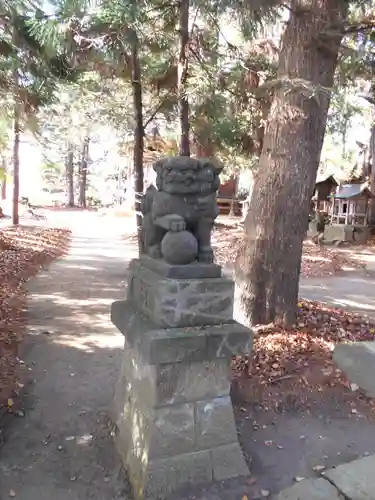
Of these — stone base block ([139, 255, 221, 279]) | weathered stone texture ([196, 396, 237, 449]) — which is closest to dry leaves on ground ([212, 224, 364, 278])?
weathered stone texture ([196, 396, 237, 449])

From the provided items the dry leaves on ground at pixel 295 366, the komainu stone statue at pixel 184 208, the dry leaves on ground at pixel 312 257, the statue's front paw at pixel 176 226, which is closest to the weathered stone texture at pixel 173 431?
the komainu stone statue at pixel 184 208

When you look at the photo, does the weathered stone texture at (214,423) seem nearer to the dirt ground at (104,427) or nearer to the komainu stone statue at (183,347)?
the komainu stone statue at (183,347)

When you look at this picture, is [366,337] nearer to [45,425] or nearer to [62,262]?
[45,425]

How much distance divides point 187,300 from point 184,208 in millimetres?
535

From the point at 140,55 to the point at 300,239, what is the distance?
621 cm

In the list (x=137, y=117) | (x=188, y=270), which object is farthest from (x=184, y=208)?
(x=137, y=117)

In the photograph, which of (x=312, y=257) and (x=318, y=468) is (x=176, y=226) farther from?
(x=312, y=257)

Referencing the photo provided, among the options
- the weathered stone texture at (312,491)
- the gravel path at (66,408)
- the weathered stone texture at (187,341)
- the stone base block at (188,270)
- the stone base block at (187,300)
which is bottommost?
the gravel path at (66,408)

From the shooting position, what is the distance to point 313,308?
535cm

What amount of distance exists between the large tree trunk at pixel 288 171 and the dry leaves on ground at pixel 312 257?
212 inches

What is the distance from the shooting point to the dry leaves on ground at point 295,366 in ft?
11.9

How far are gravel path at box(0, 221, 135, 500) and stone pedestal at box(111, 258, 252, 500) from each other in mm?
321

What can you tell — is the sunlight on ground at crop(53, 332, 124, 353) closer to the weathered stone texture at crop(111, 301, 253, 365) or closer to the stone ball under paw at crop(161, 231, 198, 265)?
the weathered stone texture at crop(111, 301, 253, 365)

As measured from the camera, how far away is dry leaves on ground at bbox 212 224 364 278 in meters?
10.3
